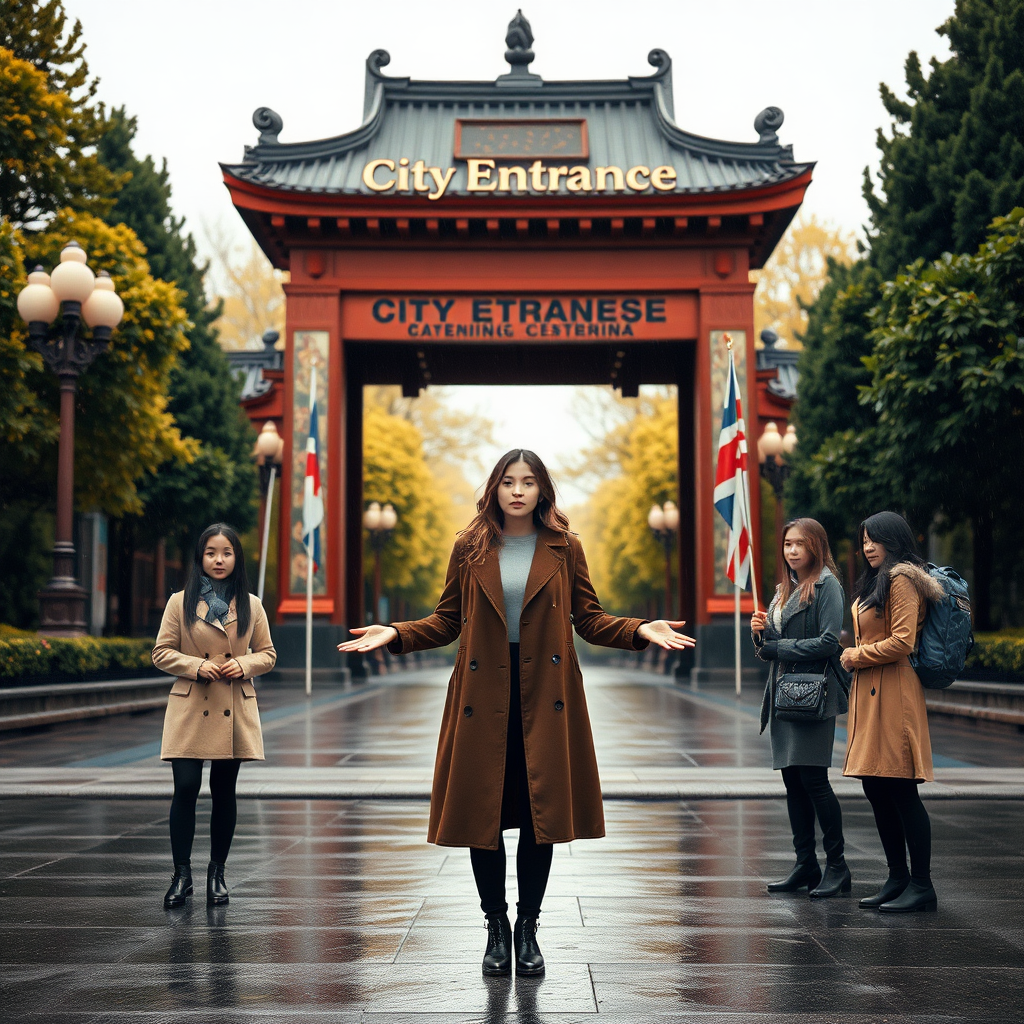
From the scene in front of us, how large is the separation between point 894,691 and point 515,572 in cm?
224

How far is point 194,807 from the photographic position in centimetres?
645

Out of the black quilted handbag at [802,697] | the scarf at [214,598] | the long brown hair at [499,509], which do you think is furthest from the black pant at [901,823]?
the scarf at [214,598]

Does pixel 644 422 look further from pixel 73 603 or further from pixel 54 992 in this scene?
pixel 54 992

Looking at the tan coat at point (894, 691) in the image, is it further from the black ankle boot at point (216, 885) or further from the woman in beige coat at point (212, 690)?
the black ankle boot at point (216, 885)

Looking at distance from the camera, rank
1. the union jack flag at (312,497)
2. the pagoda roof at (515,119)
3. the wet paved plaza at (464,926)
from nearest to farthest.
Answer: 1. the wet paved plaza at (464,926)
2. the union jack flag at (312,497)
3. the pagoda roof at (515,119)

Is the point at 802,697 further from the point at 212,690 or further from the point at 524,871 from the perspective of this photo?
the point at 212,690

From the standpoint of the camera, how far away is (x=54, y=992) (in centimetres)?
486

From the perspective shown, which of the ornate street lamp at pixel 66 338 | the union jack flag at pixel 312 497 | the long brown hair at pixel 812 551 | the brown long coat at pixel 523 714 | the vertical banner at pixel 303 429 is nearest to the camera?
the brown long coat at pixel 523 714

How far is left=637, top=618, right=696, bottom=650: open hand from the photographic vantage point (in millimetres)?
5164

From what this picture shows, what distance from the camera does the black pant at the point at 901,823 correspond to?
637cm

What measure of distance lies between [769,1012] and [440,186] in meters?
24.5

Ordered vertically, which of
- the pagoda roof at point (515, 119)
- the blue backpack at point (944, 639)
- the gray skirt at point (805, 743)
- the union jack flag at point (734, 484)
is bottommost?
the gray skirt at point (805, 743)

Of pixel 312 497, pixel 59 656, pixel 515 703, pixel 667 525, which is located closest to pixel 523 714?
pixel 515 703

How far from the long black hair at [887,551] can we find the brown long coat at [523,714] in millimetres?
1712
